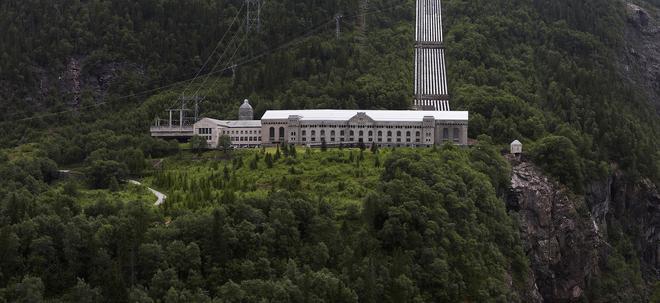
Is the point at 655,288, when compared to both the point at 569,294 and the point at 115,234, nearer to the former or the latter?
the point at 569,294

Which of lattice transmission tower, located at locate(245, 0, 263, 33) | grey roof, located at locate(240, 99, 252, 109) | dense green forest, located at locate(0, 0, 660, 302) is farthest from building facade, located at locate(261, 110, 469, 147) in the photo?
lattice transmission tower, located at locate(245, 0, 263, 33)

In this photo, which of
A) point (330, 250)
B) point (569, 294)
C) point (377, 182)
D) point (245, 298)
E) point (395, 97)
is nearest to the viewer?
point (245, 298)

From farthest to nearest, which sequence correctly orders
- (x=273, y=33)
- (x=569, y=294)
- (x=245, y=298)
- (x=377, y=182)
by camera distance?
1. (x=273, y=33)
2. (x=569, y=294)
3. (x=377, y=182)
4. (x=245, y=298)

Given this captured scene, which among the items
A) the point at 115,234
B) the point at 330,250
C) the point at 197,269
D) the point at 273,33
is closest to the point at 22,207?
the point at 115,234

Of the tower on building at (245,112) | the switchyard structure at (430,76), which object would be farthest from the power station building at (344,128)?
the switchyard structure at (430,76)

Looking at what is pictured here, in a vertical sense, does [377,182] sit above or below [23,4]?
below

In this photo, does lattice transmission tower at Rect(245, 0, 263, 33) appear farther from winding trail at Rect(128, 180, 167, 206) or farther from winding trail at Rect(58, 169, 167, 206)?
winding trail at Rect(128, 180, 167, 206)

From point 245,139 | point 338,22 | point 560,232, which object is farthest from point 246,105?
point 560,232

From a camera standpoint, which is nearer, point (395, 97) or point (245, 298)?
point (245, 298)
